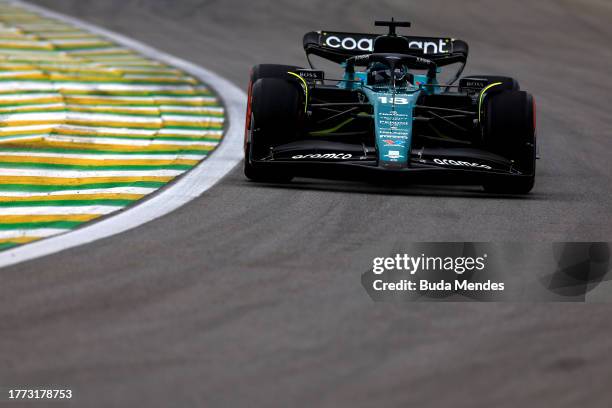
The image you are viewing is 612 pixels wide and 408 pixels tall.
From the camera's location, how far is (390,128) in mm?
10359

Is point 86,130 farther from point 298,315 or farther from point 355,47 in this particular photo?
point 298,315

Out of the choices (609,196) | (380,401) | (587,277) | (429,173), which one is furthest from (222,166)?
(380,401)

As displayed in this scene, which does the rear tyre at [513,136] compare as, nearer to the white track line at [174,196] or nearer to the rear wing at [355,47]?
the rear wing at [355,47]

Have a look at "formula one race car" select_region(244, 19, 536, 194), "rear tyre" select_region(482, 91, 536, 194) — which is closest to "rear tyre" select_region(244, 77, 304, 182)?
"formula one race car" select_region(244, 19, 536, 194)

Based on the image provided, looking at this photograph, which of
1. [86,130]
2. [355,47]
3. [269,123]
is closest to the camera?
[269,123]

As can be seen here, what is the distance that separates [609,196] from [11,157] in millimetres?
5353

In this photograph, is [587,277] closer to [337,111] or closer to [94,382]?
[94,382]

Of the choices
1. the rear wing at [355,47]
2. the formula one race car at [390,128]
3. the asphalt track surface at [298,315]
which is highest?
the rear wing at [355,47]

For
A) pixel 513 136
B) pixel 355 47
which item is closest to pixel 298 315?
pixel 513 136

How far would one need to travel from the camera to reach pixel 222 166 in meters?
11.6

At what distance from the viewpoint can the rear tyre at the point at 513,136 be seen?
34.7 ft

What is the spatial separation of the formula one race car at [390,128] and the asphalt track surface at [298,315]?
26 cm

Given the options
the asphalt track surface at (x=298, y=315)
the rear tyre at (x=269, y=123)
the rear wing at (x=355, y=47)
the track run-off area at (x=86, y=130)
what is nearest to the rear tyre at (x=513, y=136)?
the asphalt track surface at (x=298, y=315)

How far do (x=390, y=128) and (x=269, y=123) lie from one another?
1.03m
